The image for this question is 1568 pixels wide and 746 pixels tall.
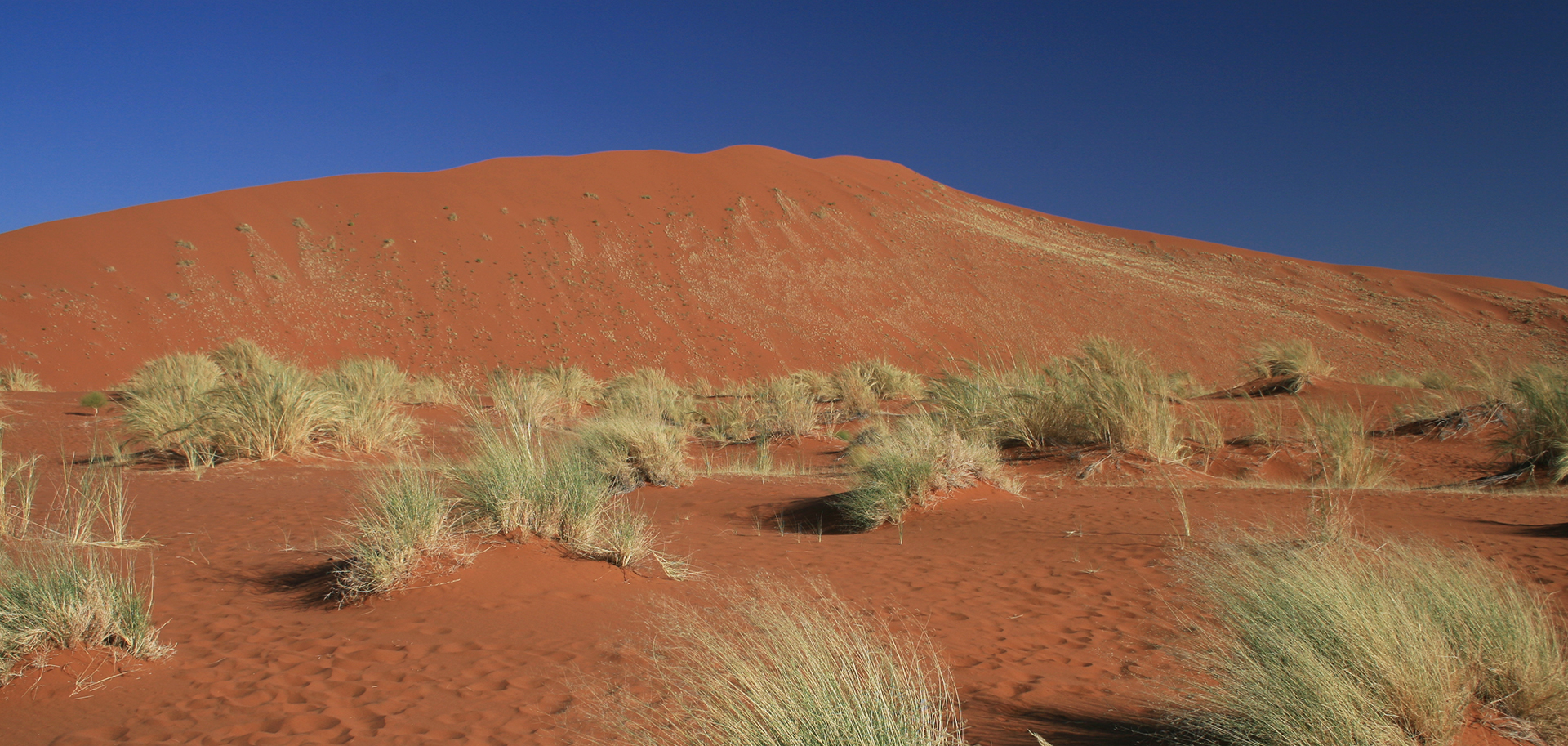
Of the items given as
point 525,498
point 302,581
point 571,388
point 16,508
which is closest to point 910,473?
point 525,498

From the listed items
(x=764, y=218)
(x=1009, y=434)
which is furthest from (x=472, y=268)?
(x=1009, y=434)

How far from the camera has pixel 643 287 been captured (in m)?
33.3

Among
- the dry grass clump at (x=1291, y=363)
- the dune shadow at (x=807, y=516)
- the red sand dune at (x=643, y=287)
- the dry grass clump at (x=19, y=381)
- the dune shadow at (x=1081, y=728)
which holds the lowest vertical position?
the dune shadow at (x=1081, y=728)

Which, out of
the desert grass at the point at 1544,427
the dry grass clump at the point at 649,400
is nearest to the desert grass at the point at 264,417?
the dry grass clump at the point at 649,400

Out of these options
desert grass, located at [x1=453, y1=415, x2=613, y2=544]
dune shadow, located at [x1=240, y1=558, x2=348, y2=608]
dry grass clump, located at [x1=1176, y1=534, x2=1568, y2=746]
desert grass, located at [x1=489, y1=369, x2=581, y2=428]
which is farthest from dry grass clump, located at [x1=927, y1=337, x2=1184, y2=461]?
dune shadow, located at [x1=240, y1=558, x2=348, y2=608]

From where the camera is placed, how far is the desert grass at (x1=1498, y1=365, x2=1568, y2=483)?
8.81m

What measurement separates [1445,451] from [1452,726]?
10.9 m

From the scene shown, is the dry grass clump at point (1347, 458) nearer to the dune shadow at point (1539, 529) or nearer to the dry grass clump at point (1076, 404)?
the dry grass clump at point (1076, 404)

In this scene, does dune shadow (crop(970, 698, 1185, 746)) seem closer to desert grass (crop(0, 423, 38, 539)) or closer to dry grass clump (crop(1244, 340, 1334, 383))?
desert grass (crop(0, 423, 38, 539))

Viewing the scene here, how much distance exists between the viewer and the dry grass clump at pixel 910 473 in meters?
7.80

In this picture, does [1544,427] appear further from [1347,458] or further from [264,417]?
[264,417]

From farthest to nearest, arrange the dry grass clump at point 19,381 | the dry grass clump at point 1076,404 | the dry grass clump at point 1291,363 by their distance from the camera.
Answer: the dry grass clump at point 19,381, the dry grass clump at point 1291,363, the dry grass clump at point 1076,404

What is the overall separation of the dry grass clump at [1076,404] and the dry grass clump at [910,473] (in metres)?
1.71

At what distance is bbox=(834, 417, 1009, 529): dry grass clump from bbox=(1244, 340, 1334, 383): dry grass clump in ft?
32.7
